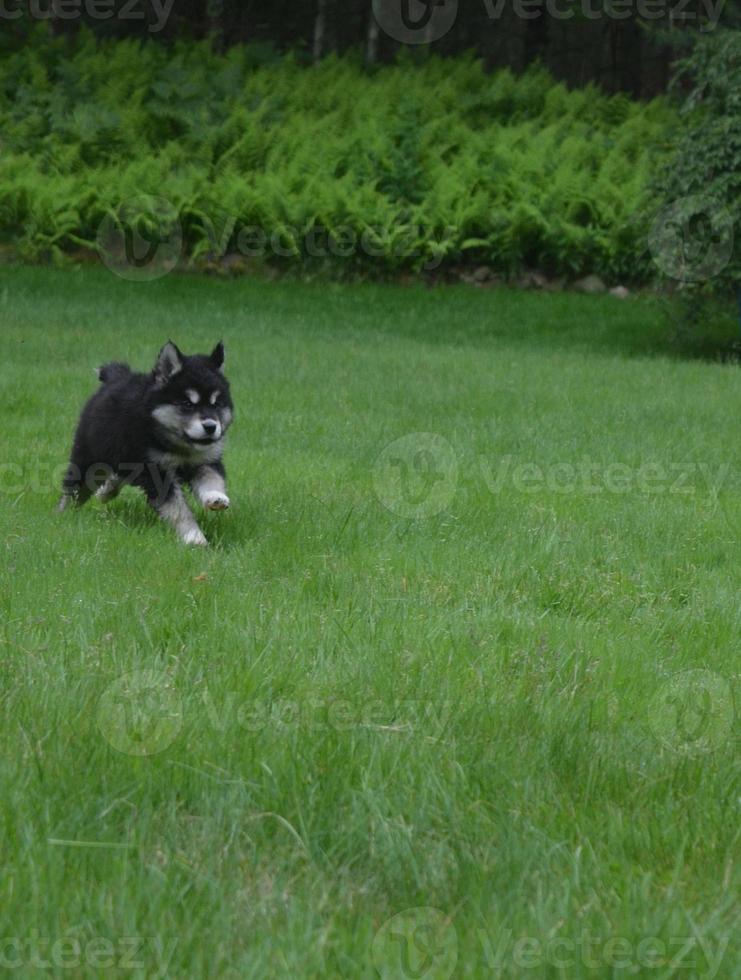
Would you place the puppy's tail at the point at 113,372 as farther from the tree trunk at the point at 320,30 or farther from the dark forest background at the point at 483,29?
the tree trunk at the point at 320,30

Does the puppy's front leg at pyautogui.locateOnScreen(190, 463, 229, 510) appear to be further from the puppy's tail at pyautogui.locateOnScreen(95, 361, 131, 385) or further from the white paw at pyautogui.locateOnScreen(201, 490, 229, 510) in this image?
the puppy's tail at pyautogui.locateOnScreen(95, 361, 131, 385)

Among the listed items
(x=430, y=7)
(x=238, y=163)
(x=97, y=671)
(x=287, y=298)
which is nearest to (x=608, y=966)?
(x=97, y=671)

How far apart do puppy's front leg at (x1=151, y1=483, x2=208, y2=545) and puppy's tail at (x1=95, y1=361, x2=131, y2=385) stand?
114cm

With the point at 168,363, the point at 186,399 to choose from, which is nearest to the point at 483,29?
the point at 168,363

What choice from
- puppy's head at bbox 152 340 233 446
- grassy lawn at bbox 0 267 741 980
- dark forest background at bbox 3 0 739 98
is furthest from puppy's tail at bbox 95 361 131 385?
dark forest background at bbox 3 0 739 98

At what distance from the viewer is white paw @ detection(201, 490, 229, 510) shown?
6.83 m

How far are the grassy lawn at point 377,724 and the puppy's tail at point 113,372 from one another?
33.1 inches

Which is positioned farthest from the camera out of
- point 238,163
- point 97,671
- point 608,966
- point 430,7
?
point 430,7

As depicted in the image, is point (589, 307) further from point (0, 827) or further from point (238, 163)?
point (0, 827)

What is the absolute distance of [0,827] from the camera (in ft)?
10.3

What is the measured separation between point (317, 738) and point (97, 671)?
97 cm

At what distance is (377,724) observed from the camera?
3982 mm

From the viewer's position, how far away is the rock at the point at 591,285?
78.9ft

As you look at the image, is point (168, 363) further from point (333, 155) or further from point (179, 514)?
point (333, 155)
